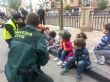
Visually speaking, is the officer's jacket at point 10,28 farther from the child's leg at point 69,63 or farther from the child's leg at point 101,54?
the child's leg at point 101,54

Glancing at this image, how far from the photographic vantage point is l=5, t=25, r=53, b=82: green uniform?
3574 millimetres

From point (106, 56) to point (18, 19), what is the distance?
9.12 feet

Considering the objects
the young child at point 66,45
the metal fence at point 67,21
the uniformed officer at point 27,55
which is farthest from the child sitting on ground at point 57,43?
the metal fence at point 67,21

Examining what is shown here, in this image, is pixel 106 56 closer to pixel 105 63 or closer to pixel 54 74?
pixel 105 63

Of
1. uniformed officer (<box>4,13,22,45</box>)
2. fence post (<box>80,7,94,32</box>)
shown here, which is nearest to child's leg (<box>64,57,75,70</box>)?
uniformed officer (<box>4,13,22,45</box>)

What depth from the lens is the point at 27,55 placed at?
141 inches

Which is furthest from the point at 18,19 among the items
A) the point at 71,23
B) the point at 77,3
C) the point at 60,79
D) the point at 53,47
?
the point at 77,3

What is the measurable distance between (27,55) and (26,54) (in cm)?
2

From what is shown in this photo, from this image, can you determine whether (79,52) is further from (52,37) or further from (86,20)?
(86,20)

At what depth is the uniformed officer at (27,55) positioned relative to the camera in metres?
3.58

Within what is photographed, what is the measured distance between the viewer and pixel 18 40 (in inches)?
144

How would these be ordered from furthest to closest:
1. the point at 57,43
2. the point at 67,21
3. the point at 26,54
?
the point at 67,21 < the point at 57,43 < the point at 26,54

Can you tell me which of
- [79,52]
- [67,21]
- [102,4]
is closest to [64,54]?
[79,52]

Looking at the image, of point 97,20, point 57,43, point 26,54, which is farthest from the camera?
point 97,20
